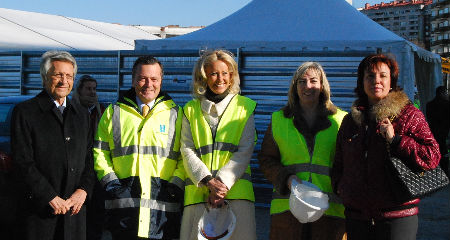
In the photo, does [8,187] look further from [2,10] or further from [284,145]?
[2,10]

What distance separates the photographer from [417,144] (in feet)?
9.35

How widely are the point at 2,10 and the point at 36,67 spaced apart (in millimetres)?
8880

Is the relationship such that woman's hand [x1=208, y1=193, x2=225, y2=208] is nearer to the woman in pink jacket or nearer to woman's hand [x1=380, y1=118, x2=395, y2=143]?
the woman in pink jacket

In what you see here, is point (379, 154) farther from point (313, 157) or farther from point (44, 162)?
point (44, 162)

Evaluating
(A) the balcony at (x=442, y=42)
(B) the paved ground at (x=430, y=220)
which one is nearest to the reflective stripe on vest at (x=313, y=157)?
(B) the paved ground at (x=430, y=220)

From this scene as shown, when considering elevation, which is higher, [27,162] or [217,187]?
[27,162]

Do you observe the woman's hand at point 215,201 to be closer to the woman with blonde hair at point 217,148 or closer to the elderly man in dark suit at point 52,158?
the woman with blonde hair at point 217,148

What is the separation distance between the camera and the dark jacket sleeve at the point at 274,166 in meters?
3.39

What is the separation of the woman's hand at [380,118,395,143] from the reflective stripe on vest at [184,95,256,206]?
97 cm

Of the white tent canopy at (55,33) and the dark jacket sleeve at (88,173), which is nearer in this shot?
the dark jacket sleeve at (88,173)

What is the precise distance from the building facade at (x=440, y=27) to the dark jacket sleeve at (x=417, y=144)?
426 ft

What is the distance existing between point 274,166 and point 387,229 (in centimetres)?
86

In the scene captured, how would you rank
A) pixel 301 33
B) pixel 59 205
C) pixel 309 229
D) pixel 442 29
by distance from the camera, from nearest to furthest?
1. pixel 59 205
2. pixel 309 229
3. pixel 301 33
4. pixel 442 29

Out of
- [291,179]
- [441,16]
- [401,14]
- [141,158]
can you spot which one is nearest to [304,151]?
[291,179]
